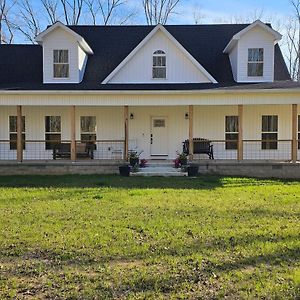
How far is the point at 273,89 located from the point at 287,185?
424 cm

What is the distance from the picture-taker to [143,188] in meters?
13.6

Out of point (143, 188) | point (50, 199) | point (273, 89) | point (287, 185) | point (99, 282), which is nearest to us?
point (99, 282)

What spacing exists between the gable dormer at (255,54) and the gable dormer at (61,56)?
25.2ft

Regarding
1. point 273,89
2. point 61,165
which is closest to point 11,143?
point 61,165

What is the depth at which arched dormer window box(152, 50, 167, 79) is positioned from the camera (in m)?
19.9

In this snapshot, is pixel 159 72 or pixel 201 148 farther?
pixel 159 72

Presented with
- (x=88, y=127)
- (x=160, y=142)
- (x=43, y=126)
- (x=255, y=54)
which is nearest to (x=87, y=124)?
(x=88, y=127)

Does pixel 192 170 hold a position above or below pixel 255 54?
below

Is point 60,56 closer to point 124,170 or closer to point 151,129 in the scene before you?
point 151,129

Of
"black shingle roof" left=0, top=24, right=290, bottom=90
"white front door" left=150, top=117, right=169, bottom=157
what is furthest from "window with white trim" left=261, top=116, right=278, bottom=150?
"white front door" left=150, top=117, right=169, bottom=157

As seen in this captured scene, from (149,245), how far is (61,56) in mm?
15107

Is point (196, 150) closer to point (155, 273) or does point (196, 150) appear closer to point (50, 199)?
point (50, 199)

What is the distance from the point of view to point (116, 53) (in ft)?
71.9

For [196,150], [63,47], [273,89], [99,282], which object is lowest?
[99,282]
